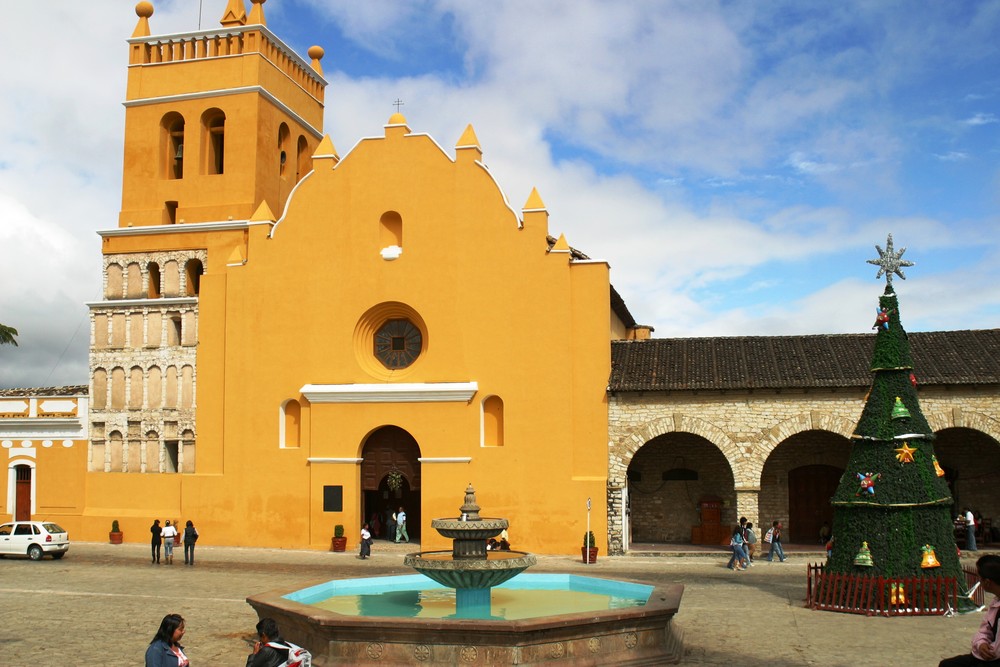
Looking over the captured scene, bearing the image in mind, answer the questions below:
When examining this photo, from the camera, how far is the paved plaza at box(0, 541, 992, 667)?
1477cm

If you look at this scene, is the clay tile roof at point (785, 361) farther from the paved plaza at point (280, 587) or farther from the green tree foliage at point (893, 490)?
the green tree foliage at point (893, 490)

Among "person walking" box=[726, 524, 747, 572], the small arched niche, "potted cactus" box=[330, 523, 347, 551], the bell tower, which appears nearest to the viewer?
"person walking" box=[726, 524, 747, 572]

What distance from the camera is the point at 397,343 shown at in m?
31.5

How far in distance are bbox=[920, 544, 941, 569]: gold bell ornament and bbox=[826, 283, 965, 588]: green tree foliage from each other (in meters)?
0.05

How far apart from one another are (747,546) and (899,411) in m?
8.04

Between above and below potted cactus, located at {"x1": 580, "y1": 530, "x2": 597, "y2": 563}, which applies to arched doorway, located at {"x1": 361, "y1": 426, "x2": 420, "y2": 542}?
above

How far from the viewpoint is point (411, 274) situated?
30.8m

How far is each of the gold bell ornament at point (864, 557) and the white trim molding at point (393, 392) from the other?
1369 cm

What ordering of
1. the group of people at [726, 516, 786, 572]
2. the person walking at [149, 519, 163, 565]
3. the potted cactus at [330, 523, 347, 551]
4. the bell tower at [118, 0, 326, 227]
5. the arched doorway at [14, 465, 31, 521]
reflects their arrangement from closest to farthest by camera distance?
the group of people at [726, 516, 786, 572], the person walking at [149, 519, 163, 565], the potted cactus at [330, 523, 347, 551], the arched doorway at [14, 465, 31, 521], the bell tower at [118, 0, 326, 227]

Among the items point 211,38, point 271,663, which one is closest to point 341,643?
point 271,663

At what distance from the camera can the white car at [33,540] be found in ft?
93.6

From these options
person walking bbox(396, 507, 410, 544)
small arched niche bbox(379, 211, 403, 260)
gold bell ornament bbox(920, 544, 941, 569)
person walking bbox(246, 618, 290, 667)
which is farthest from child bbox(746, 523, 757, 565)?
person walking bbox(246, 618, 290, 667)

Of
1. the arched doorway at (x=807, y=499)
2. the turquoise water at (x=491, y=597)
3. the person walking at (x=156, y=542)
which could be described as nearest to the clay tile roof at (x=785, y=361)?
the arched doorway at (x=807, y=499)

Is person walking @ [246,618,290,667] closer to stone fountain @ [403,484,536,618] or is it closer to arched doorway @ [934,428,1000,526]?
stone fountain @ [403,484,536,618]
